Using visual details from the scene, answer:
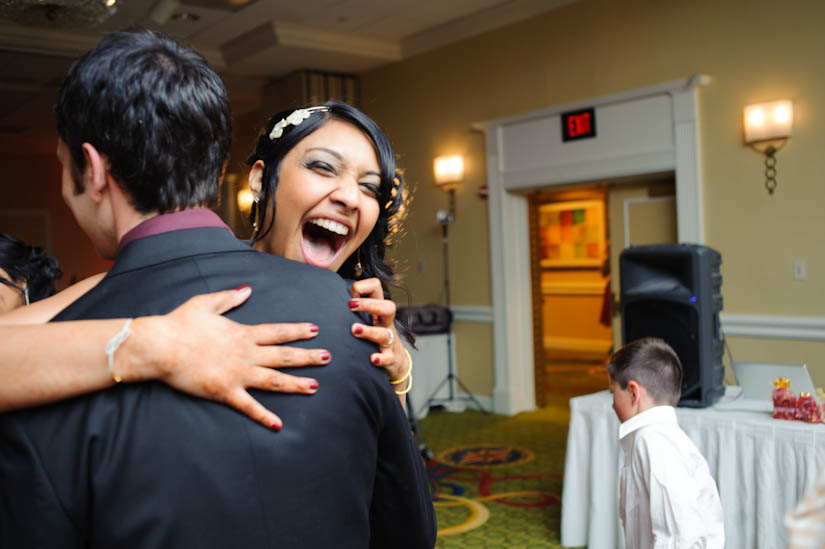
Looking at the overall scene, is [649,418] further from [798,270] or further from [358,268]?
[798,270]

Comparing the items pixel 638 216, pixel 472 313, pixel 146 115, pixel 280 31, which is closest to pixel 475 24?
pixel 280 31

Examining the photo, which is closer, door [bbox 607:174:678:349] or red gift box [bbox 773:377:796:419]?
red gift box [bbox 773:377:796:419]

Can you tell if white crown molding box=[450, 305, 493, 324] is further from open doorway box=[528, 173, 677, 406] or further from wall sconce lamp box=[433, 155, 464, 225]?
wall sconce lamp box=[433, 155, 464, 225]

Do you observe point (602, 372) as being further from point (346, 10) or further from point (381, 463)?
point (381, 463)

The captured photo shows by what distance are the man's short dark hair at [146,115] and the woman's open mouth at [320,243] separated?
46 cm

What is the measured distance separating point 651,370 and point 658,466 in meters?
0.35

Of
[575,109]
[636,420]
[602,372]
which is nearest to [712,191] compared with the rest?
[575,109]

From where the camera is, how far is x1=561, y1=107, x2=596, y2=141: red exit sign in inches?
241

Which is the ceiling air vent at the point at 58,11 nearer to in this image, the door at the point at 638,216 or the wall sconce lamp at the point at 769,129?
Result: the door at the point at 638,216

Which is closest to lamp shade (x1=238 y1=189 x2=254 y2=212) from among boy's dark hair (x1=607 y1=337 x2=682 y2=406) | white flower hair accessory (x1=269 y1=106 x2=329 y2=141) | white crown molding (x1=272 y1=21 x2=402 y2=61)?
white flower hair accessory (x1=269 y1=106 x2=329 y2=141)

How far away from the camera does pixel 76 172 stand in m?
0.88

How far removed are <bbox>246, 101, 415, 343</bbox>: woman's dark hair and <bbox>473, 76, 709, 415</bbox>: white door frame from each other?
4.58 metres

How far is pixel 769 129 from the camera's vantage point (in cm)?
499

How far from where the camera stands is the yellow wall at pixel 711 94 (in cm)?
494
